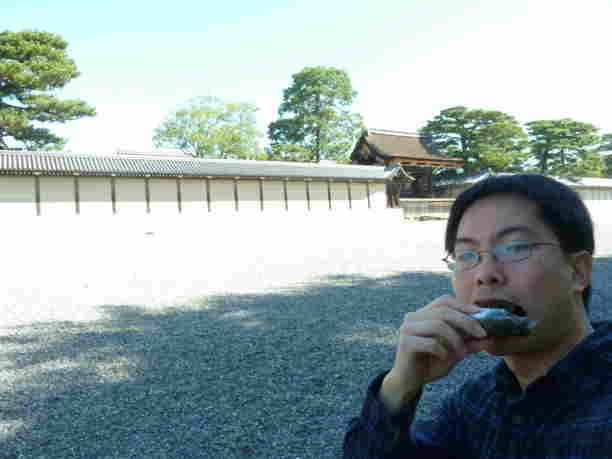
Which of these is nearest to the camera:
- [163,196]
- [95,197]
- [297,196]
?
[95,197]

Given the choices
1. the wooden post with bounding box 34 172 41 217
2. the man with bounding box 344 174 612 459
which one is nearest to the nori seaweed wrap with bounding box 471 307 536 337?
the man with bounding box 344 174 612 459

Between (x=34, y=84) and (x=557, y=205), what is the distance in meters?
25.3

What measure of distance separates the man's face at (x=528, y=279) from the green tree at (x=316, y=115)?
97.9 ft

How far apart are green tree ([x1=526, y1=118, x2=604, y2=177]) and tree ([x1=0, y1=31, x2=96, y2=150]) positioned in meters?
33.6

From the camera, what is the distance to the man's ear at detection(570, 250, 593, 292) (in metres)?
1.05

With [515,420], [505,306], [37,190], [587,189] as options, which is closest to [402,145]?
[587,189]

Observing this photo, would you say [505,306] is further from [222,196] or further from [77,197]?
[222,196]

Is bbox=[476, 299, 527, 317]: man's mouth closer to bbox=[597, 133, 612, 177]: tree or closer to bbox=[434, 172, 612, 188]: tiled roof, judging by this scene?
bbox=[434, 172, 612, 188]: tiled roof

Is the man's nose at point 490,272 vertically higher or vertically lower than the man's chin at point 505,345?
higher

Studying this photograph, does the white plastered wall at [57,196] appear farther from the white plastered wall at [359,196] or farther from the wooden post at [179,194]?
the white plastered wall at [359,196]

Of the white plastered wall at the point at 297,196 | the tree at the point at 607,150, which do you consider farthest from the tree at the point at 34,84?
the tree at the point at 607,150

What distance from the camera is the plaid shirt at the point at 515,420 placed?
0.81 meters

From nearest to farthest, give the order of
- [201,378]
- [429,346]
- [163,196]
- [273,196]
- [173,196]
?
[429,346] < [201,378] < [163,196] < [173,196] < [273,196]

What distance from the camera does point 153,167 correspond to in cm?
1859
